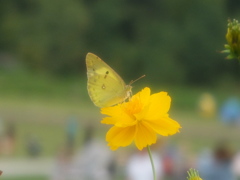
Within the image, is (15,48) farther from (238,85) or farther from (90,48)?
(238,85)

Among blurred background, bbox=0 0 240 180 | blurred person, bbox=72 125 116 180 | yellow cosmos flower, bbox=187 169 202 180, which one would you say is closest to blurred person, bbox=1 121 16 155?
blurred person, bbox=72 125 116 180

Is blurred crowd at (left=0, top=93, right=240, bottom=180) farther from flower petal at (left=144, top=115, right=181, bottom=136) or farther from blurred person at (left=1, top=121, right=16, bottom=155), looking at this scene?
flower petal at (left=144, top=115, right=181, bottom=136)

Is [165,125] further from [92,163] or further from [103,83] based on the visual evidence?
[92,163]

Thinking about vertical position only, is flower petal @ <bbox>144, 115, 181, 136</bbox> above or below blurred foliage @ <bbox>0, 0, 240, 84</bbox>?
below

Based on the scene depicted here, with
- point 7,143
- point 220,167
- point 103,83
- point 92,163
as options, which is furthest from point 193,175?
point 7,143

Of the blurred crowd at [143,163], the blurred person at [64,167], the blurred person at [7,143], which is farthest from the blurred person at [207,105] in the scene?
the blurred person at [64,167]

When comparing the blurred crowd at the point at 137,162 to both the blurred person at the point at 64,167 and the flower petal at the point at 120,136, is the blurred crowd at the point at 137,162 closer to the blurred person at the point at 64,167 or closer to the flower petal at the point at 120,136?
the blurred person at the point at 64,167

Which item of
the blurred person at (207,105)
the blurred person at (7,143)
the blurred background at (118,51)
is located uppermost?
the blurred background at (118,51)
